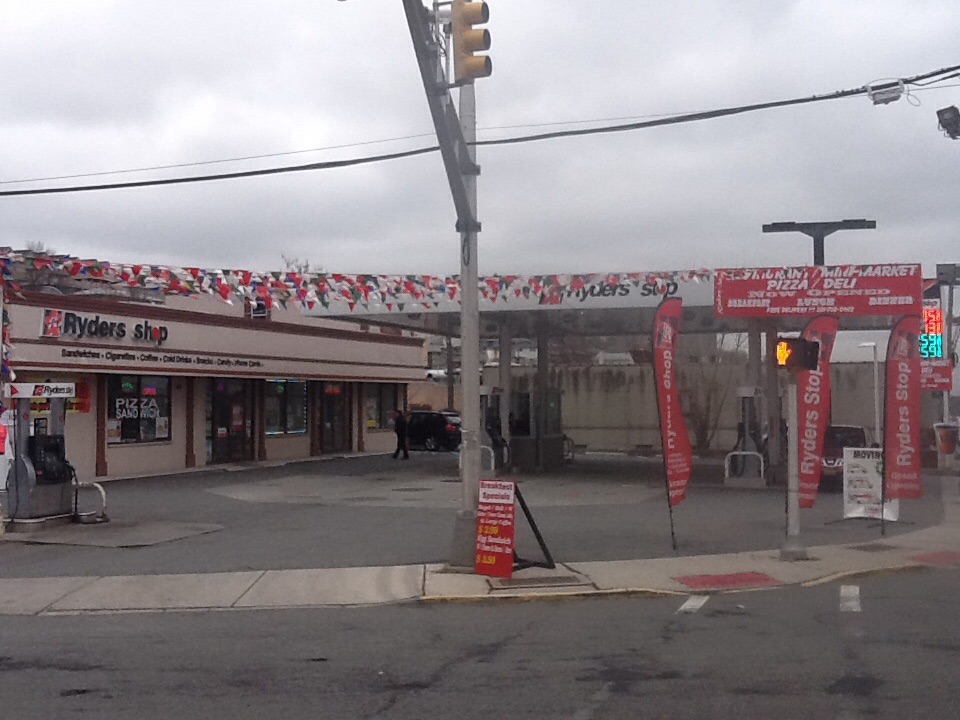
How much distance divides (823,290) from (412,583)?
13.0 meters

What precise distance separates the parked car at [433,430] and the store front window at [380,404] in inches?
40.8

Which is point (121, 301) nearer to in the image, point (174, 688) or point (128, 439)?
point (128, 439)

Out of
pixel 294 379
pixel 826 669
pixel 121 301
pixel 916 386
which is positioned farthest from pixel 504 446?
pixel 826 669

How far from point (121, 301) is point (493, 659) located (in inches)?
792

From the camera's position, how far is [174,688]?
7.51 metres

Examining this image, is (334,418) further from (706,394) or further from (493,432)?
(706,394)

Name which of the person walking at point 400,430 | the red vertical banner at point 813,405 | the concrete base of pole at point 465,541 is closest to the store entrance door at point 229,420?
the person walking at point 400,430

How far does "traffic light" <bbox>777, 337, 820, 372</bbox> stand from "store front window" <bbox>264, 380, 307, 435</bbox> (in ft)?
74.2

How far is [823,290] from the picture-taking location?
70.4ft

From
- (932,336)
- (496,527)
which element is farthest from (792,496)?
(932,336)

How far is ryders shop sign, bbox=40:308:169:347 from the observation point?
23375 mm

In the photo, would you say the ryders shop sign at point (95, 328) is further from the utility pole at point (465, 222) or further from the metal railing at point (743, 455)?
the metal railing at point (743, 455)

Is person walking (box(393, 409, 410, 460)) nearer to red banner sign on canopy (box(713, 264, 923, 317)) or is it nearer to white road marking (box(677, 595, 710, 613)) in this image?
red banner sign on canopy (box(713, 264, 923, 317))

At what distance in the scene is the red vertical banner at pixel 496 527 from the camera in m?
12.0
